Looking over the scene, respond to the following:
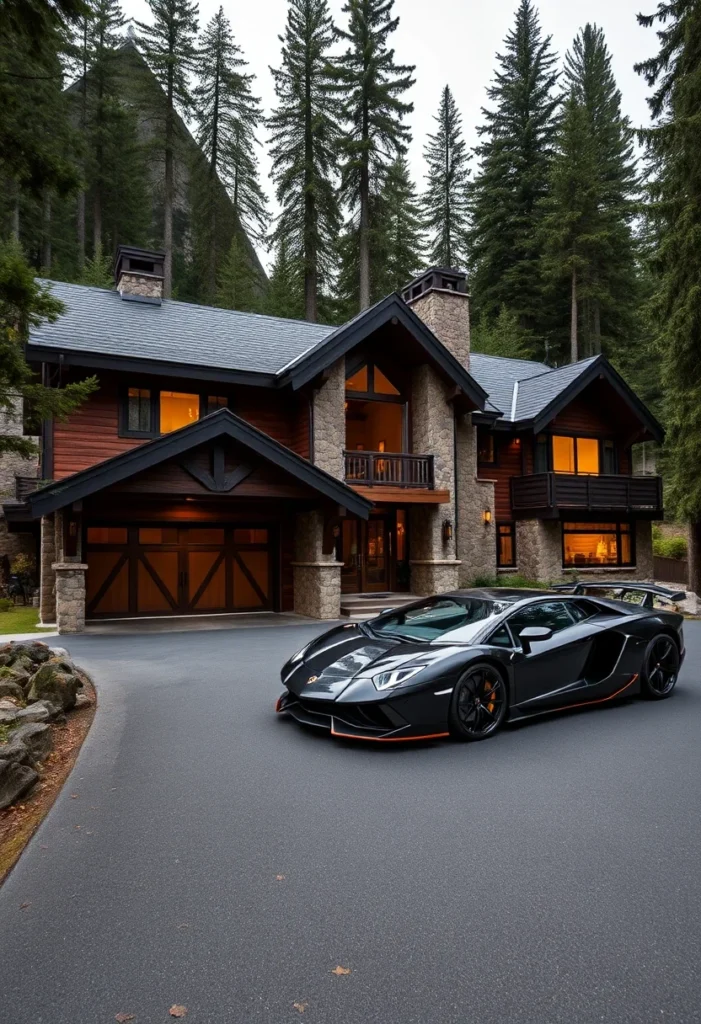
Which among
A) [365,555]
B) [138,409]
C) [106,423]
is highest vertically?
[138,409]

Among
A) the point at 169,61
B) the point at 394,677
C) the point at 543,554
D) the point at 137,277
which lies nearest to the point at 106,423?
the point at 137,277

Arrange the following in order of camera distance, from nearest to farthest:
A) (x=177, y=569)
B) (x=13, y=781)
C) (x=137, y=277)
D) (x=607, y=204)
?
(x=13, y=781)
(x=177, y=569)
(x=137, y=277)
(x=607, y=204)

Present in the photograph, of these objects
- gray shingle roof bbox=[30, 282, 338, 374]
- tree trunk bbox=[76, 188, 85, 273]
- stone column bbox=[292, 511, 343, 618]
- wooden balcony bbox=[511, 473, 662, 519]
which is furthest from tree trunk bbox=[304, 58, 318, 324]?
stone column bbox=[292, 511, 343, 618]

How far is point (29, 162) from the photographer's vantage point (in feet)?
19.8

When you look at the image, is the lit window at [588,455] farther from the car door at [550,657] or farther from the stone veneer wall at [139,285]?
the car door at [550,657]

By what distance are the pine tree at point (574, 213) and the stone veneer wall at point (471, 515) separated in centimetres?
1416

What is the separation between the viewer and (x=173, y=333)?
1667cm

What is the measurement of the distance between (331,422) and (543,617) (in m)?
11.0

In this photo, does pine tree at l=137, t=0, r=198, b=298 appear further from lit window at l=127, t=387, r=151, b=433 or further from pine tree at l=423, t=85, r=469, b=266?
lit window at l=127, t=387, r=151, b=433

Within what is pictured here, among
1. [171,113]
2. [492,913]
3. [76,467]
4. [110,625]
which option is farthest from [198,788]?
[171,113]

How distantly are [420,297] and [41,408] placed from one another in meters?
15.4

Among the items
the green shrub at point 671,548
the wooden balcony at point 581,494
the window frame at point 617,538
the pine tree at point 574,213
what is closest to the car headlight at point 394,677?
the wooden balcony at point 581,494

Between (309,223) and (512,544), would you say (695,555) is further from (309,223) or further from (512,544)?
(309,223)

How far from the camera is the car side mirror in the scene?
5.73 meters
